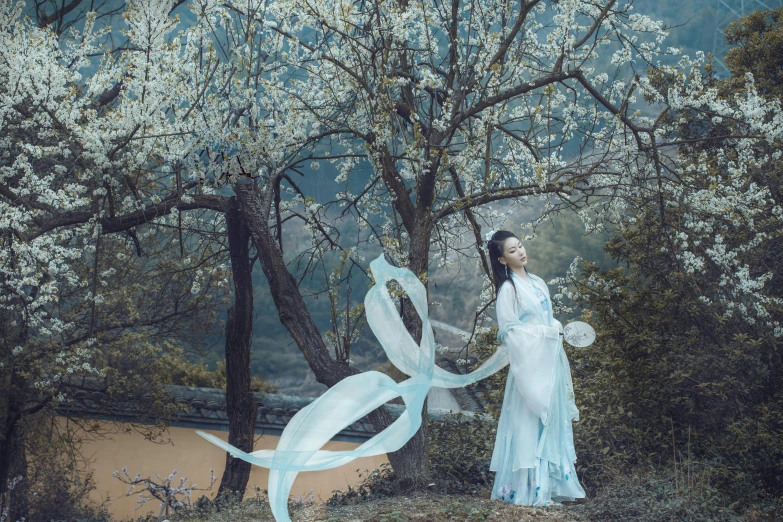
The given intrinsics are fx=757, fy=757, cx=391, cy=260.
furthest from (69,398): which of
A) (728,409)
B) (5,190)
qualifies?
(728,409)

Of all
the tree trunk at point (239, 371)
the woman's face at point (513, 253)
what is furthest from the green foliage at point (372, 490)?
the woman's face at point (513, 253)

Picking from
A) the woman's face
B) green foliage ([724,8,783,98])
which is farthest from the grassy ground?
green foliage ([724,8,783,98])

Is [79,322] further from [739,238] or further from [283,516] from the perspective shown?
[739,238]

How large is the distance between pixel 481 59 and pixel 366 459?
442 cm

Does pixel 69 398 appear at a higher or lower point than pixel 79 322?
lower

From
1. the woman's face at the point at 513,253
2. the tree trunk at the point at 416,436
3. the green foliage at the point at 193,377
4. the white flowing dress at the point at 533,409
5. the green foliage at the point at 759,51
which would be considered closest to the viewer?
the white flowing dress at the point at 533,409

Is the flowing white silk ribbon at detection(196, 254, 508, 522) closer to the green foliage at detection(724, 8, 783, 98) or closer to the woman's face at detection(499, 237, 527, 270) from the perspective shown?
the woman's face at detection(499, 237, 527, 270)

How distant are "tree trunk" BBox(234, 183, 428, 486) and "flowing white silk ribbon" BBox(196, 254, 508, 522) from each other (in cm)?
97

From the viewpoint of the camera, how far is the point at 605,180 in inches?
218

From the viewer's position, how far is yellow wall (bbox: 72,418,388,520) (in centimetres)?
772

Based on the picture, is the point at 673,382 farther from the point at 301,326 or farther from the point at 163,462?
the point at 163,462

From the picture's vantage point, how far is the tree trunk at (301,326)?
507 cm

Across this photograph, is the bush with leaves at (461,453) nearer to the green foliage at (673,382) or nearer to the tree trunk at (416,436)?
the tree trunk at (416,436)

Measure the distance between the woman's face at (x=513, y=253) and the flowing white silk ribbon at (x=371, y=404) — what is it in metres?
0.51
